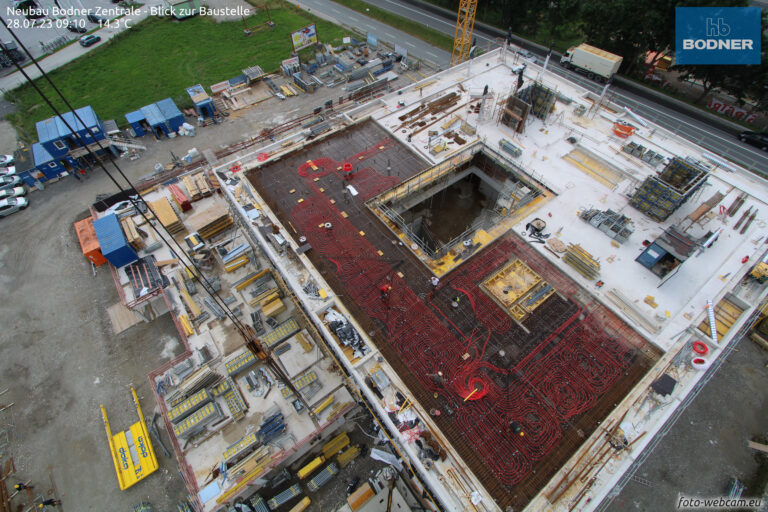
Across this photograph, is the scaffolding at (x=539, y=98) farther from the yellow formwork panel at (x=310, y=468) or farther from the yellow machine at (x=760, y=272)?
the yellow formwork panel at (x=310, y=468)

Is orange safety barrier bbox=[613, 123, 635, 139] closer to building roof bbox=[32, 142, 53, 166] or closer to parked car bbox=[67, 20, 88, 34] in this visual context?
building roof bbox=[32, 142, 53, 166]

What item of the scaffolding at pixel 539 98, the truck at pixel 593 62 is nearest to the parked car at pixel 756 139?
the truck at pixel 593 62

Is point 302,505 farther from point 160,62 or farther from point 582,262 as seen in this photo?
point 160,62

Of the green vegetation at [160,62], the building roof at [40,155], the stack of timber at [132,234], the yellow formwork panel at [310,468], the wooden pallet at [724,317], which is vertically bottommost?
the wooden pallet at [724,317]

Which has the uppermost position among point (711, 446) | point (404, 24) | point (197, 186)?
point (404, 24)

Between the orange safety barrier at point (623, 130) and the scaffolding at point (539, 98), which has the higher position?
the scaffolding at point (539, 98)

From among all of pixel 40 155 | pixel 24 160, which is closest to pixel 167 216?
pixel 40 155
